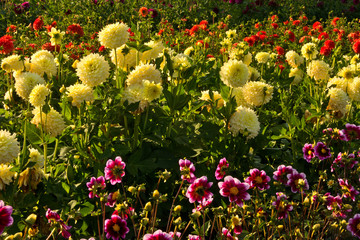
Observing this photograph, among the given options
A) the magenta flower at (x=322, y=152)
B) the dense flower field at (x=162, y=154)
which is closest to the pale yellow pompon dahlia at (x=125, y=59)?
the dense flower field at (x=162, y=154)

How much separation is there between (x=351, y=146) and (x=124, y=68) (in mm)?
1634

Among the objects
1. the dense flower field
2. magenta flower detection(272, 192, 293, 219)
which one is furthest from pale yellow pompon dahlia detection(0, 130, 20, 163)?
magenta flower detection(272, 192, 293, 219)

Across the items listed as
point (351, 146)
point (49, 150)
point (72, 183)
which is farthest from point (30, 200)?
point (351, 146)

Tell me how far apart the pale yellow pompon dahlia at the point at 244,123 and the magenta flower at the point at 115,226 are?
0.94 metres

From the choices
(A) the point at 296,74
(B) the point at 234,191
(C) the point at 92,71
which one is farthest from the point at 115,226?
(A) the point at 296,74

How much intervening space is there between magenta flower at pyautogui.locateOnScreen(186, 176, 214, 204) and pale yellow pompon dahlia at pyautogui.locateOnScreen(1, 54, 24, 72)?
1.41 m

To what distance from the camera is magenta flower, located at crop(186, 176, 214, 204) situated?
173cm

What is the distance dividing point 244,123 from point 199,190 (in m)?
0.73

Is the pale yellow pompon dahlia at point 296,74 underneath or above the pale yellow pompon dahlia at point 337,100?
underneath

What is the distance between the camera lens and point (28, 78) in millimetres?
2326

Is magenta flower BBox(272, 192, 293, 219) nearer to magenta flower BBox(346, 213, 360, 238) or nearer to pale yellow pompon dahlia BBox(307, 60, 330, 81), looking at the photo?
magenta flower BBox(346, 213, 360, 238)

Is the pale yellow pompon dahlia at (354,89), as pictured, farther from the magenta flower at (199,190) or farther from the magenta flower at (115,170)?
the magenta flower at (115,170)

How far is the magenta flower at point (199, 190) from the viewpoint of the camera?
1731 millimetres

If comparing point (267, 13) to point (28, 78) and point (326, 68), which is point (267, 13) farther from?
point (28, 78)
